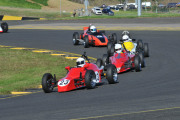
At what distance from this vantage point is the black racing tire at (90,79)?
1613cm

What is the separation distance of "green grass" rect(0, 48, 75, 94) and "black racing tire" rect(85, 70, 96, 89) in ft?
9.45

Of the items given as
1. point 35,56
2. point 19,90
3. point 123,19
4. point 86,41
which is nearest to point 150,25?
point 123,19

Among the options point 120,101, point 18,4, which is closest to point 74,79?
point 120,101

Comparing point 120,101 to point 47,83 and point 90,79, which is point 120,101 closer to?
point 90,79

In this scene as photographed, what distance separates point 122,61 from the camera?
Answer: 19.7m

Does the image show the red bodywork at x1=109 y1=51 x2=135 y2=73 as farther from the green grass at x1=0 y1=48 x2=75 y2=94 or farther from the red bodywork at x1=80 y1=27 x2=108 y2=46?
the red bodywork at x1=80 y1=27 x2=108 y2=46

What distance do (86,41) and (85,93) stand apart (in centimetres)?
1399

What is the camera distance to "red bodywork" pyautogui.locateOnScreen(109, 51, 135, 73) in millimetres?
19556

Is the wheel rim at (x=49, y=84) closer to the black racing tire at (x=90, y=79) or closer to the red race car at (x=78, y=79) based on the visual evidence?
the red race car at (x=78, y=79)

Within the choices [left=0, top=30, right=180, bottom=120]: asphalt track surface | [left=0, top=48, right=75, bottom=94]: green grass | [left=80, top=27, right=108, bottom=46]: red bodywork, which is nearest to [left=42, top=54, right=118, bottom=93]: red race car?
[left=0, top=30, right=180, bottom=120]: asphalt track surface

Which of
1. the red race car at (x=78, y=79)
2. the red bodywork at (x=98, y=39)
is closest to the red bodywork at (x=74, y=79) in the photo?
the red race car at (x=78, y=79)

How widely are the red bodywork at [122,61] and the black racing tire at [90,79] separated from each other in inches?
125

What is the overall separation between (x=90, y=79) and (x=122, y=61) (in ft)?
12.6

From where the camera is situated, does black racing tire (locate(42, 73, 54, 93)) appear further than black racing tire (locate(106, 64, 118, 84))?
No
